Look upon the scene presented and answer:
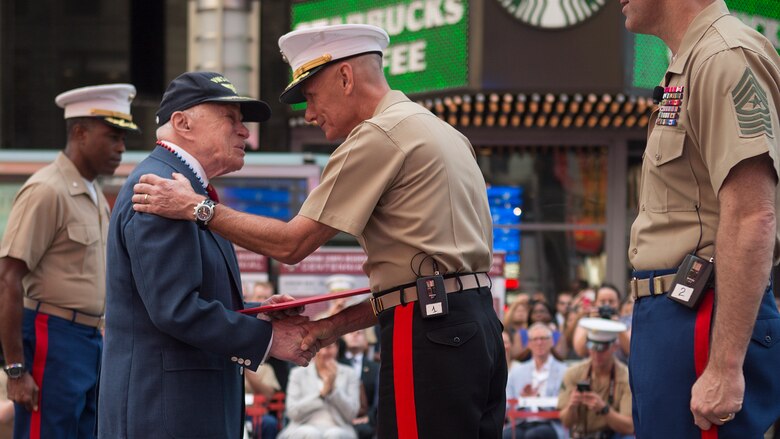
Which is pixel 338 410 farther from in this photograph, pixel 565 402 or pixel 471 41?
pixel 471 41

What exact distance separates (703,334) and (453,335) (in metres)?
0.84

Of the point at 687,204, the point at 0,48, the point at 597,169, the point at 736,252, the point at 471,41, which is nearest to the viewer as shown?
the point at 736,252

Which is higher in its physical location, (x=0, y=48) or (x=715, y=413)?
(x=0, y=48)

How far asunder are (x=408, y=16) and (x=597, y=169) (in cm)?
342

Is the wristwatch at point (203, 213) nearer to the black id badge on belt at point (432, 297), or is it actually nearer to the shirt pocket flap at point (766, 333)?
the black id badge on belt at point (432, 297)

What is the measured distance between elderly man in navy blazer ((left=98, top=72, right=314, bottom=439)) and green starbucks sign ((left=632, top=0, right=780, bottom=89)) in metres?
9.22

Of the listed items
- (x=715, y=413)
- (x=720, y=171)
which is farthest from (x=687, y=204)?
(x=715, y=413)

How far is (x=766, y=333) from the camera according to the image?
Result: 10.7ft

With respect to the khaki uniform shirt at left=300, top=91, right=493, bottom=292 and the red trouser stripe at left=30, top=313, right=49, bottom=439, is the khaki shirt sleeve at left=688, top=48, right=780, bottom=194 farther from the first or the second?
the red trouser stripe at left=30, top=313, right=49, bottom=439

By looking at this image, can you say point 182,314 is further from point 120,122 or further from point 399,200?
point 120,122

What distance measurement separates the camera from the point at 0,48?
53.1 ft

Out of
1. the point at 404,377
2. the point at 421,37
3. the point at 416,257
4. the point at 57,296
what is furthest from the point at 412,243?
the point at 421,37

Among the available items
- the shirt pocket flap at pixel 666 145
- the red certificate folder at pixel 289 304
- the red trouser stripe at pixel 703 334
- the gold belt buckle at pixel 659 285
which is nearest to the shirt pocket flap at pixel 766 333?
the red trouser stripe at pixel 703 334

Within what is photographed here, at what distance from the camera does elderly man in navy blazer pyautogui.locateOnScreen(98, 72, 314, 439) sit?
154 inches
